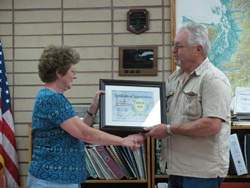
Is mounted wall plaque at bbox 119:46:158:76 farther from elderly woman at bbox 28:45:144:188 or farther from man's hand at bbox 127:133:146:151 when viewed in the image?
elderly woman at bbox 28:45:144:188

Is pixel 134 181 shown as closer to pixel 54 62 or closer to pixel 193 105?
pixel 193 105

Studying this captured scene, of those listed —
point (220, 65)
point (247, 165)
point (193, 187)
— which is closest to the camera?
point (193, 187)

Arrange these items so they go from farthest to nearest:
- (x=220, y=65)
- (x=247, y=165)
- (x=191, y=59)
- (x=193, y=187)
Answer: (x=220, y=65)
(x=247, y=165)
(x=191, y=59)
(x=193, y=187)

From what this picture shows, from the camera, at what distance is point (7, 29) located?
10.2 feet

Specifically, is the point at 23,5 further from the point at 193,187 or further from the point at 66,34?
the point at 193,187

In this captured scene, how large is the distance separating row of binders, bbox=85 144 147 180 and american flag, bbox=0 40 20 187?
811 millimetres

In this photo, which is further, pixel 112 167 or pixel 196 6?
pixel 196 6

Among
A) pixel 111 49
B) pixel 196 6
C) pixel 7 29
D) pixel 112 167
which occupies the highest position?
pixel 196 6

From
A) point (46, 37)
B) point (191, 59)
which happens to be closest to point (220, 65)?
point (191, 59)

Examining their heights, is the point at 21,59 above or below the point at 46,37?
below

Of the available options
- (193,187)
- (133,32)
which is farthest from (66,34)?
(193,187)

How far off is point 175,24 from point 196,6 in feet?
0.91

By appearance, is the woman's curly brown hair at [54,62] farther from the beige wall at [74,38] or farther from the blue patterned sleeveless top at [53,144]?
the beige wall at [74,38]

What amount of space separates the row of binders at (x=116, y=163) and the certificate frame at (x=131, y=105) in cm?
75
